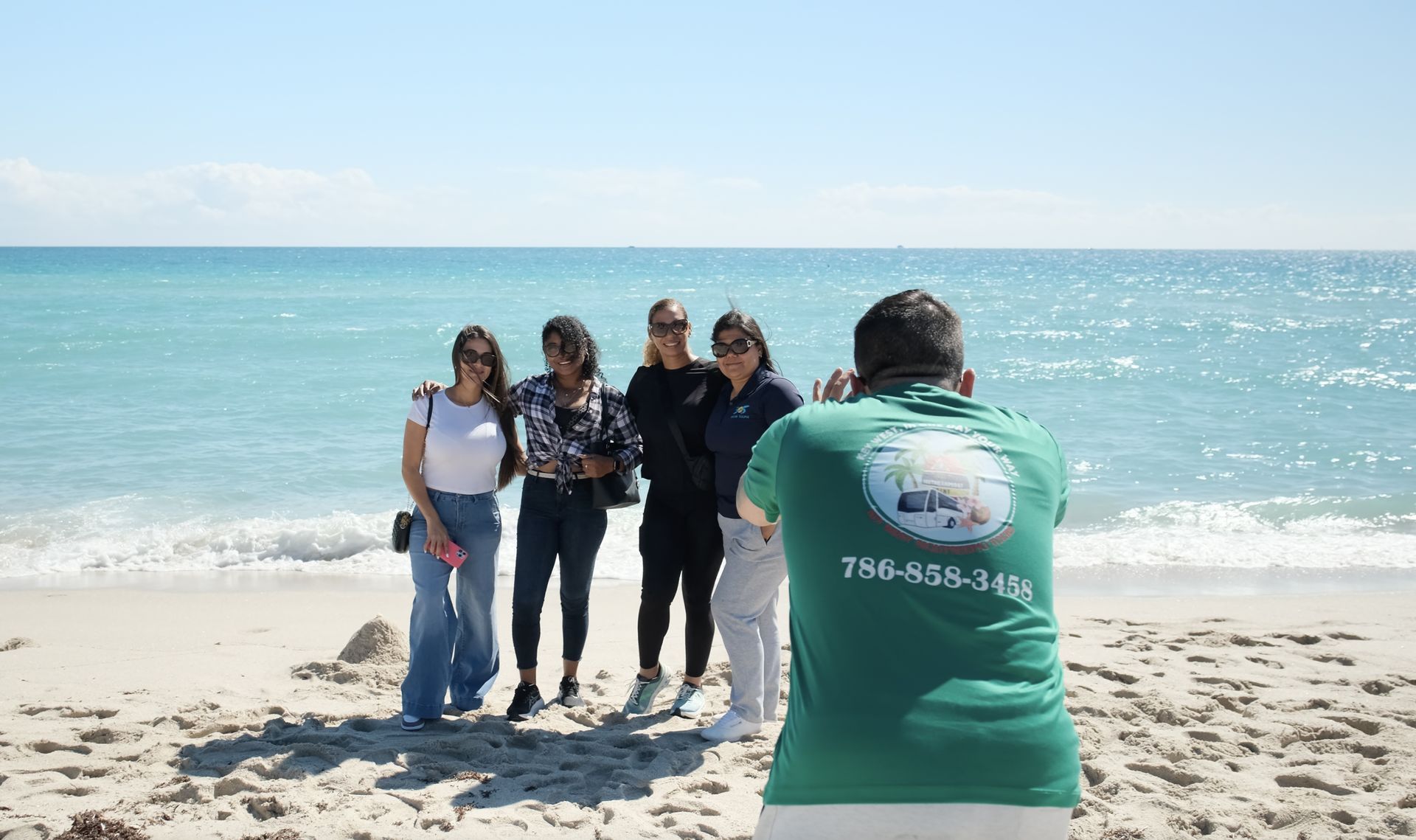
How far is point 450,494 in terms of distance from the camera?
186 inches

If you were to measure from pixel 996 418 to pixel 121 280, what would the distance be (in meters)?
56.8

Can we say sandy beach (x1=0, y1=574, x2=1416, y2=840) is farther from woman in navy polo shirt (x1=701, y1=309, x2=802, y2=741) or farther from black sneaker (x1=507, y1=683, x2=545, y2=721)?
woman in navy polo shirt (x1=701, y1=309, x2=802, y2=741)

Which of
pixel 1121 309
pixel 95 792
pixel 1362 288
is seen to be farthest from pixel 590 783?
pixel 1362 288

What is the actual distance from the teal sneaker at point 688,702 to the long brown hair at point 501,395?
1.32 m

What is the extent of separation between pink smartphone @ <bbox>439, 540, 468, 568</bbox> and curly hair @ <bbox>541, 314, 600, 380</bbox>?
3.25ft

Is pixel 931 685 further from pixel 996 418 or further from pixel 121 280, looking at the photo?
pixel 121 280

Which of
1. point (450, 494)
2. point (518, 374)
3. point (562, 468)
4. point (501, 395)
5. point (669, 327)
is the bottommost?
point (518, 374)

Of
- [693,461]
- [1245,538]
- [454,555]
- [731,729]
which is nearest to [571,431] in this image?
[693,461]

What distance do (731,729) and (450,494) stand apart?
165 centimetres

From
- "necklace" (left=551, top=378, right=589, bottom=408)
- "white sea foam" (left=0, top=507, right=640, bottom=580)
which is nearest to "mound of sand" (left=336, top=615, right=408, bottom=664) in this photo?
"necklace" (left=551, top=378, right=589, bottom=408)

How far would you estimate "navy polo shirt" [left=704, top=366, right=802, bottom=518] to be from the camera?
14.6 ft

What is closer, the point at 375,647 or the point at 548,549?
the point at 548,549

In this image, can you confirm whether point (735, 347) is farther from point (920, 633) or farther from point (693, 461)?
point (920, 633)

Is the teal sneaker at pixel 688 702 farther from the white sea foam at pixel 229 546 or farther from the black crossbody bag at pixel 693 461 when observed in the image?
the white sea foam at pixel 229 546
